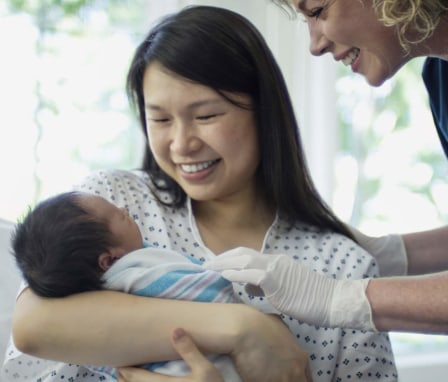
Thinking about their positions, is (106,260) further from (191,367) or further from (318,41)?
(318,41)

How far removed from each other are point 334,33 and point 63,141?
39.4 inches

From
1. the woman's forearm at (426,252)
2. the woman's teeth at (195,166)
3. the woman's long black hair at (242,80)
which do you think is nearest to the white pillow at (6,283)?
the woman's long black hair at (242,80)

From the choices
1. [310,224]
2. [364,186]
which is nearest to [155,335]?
[310,224]

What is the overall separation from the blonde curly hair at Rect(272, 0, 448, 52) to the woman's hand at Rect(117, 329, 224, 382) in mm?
734

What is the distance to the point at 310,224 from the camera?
1753 millimetres

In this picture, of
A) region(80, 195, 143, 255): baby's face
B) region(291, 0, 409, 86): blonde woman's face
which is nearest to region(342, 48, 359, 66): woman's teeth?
region(291, 0, 409, 86): blonde woman's face

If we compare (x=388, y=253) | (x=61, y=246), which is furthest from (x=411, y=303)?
(x=61, y=246)

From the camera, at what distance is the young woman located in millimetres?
1329

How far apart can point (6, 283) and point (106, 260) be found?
557 millimetres

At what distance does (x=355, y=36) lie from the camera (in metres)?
1.58

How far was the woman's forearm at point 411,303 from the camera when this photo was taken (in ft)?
4.43

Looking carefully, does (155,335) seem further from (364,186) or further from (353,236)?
(364,186)

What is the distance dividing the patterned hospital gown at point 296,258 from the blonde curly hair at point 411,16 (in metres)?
0.47

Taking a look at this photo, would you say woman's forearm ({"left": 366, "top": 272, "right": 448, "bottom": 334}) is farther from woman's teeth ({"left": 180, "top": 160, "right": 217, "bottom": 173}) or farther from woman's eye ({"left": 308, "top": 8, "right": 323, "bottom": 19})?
woman's eye ({"left": 308, "top": 8, "right": 323, "bottom": 19})
